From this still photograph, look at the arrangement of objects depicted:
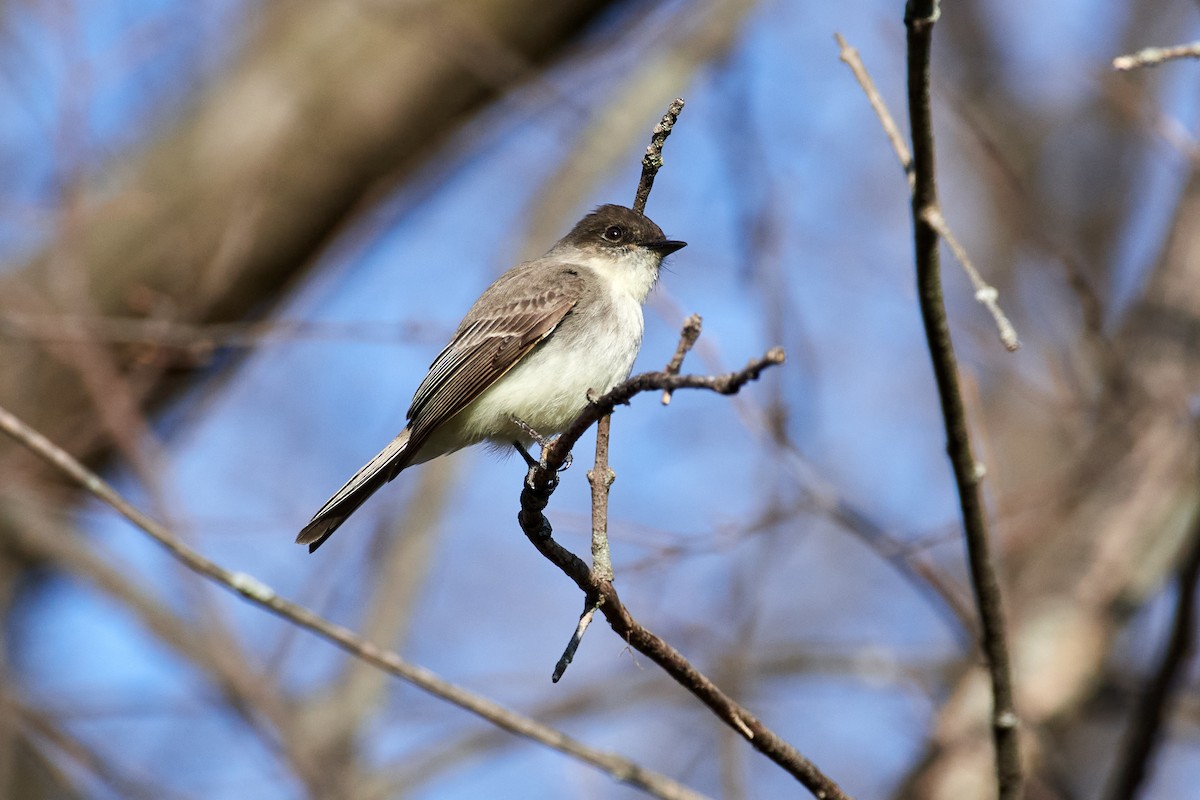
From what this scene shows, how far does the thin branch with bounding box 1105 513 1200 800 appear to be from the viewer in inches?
119

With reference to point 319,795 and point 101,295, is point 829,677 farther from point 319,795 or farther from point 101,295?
point 101,295

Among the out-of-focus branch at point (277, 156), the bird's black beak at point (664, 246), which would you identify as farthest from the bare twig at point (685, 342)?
the out-of-focus branch at point (277, 156)

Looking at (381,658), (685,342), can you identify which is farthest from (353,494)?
(685,342)

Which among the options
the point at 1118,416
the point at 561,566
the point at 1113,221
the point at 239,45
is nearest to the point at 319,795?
the point at 561,566

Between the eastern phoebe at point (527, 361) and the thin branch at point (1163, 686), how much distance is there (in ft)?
5.75

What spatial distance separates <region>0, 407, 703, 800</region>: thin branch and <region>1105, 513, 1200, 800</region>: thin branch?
4.09ft

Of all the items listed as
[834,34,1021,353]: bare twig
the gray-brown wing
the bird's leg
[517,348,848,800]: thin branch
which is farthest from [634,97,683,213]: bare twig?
the gray-brown wing

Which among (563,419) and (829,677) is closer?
(563,419)

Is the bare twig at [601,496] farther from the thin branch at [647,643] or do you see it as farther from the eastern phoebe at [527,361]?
the eastern phoebe at [527,361]

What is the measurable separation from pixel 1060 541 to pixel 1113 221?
6429mm

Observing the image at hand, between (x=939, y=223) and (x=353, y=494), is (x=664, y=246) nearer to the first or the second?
(x=353, y=494)

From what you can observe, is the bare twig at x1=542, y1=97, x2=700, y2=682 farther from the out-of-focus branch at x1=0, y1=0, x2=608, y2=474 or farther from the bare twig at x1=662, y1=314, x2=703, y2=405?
the out-of-focus branch at x1=0, y1=0, x2=608, y2=474

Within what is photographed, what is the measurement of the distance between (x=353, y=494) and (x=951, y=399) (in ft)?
6.95

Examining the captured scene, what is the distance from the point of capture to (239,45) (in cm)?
728
